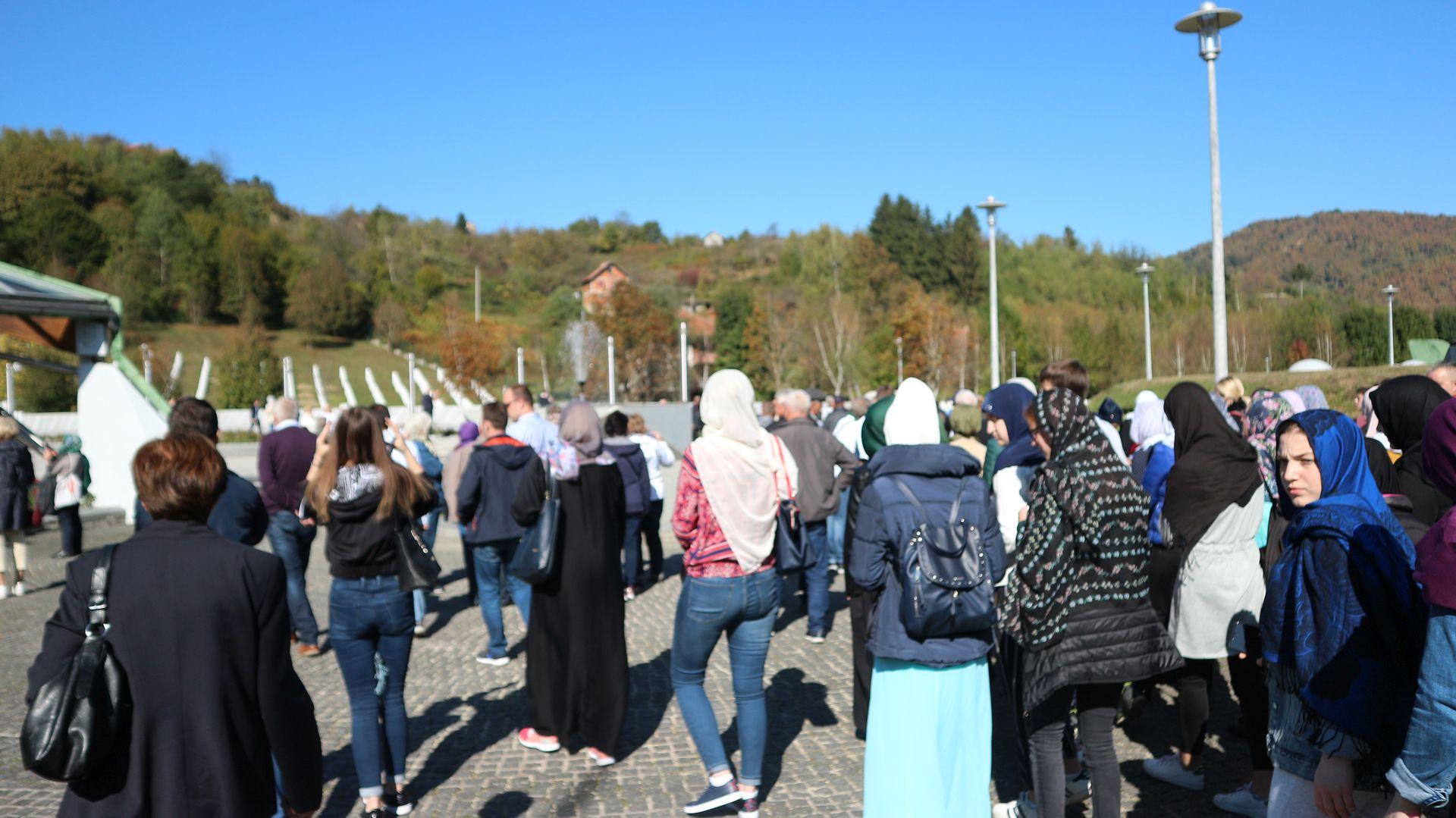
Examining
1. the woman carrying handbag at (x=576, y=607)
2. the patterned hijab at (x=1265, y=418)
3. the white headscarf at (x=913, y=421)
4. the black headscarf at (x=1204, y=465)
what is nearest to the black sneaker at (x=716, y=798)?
the woman carrying handbag at (x=576, y=607)

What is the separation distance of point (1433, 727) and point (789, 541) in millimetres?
2652

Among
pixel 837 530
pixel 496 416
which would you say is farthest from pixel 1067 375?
pixel 837 530

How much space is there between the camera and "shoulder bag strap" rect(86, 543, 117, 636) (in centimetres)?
246

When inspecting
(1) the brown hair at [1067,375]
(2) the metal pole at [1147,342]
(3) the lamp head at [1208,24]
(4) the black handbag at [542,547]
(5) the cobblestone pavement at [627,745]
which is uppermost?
(3) the lamp head at [1208,24]

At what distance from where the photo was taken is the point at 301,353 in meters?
81.1

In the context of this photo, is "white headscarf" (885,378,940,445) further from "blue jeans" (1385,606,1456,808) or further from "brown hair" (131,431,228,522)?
"brown hair" (131,431,228,522)

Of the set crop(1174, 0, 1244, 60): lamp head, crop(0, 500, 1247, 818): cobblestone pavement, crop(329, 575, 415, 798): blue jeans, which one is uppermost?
crop(1174, 0, 1244, 60): lamp head

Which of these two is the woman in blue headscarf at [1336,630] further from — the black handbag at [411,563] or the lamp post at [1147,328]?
the lamp post at [1147,328]

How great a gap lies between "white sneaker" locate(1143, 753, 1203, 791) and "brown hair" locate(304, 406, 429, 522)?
370 centimetres

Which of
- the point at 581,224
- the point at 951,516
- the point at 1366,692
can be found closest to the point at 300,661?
the point at 951,516

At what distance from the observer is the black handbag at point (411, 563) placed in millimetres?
4516

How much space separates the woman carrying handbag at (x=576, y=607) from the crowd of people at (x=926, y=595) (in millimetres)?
16

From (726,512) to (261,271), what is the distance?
94328mm

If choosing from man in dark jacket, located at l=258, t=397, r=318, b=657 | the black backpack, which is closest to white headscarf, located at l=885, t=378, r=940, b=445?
the black backpack
